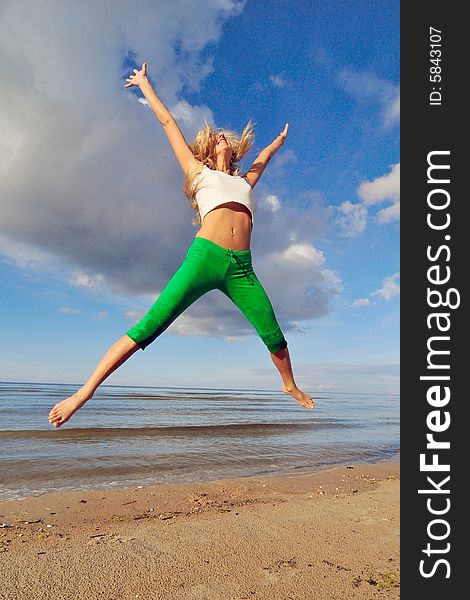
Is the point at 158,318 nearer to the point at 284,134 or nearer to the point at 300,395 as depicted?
the point at 300,395

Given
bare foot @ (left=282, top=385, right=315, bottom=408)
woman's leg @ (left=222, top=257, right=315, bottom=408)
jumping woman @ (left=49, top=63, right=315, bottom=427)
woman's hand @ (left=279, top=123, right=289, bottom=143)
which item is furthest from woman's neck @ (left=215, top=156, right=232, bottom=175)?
bare foot @ (left=282, top=385, right=315, bottom=408)

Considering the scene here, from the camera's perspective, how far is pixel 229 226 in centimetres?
291

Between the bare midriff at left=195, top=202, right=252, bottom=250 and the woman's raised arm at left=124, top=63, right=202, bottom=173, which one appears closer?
the bare midriff at left=195, top=202, right=252, bottom=250

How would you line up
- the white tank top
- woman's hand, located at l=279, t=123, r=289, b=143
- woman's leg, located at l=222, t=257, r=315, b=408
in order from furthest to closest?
woman's hand, located at l=279, t=123, r=289, b=143 → the white tank top → woman's leg, located at l=222, t=257, r=315, b=408

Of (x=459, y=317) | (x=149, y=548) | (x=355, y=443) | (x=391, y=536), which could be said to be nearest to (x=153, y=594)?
(x=149, y=548)

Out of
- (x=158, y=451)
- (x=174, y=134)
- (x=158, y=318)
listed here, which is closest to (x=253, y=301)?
(x=158, y=318)

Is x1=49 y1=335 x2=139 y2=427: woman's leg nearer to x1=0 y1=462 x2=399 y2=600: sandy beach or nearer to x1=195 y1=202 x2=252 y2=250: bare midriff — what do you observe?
x1=195 y1=202 x2=252 y2=250: bare midriff

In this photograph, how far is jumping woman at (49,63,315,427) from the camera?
8.44ft

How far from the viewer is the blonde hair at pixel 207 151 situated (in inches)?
124

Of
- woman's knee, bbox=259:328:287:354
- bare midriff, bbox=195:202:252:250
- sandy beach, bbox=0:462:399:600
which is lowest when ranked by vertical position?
sandy beach, bbox=0:462:399:600

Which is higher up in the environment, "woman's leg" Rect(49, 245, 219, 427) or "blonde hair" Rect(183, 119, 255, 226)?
"blonde hair" Rect(183, 119, 255, 226)

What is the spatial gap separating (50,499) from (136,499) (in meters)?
1.51

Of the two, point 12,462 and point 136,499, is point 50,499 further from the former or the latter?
point 12,462

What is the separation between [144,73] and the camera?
10.5ft
